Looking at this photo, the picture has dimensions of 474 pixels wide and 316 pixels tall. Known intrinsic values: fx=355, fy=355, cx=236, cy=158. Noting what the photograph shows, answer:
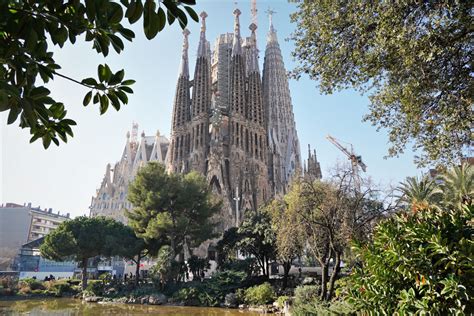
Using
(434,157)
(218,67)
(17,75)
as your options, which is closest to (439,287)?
(434,157)

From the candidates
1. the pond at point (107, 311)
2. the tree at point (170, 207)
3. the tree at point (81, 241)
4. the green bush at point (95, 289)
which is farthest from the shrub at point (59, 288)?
the pond at point (107, 311)

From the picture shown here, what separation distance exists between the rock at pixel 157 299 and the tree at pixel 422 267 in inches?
699

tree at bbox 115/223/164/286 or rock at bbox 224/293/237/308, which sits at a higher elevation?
tree at bbox 115/223/164/286

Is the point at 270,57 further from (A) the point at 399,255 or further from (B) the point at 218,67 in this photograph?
(A) the point at 399,255

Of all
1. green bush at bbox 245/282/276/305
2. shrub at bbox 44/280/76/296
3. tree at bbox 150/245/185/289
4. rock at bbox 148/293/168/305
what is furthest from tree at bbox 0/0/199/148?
shrub at bbox 44/280/76/296

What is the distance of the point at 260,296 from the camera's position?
1975 cm

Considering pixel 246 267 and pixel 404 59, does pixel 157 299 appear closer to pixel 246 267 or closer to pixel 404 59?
pixel 246 267

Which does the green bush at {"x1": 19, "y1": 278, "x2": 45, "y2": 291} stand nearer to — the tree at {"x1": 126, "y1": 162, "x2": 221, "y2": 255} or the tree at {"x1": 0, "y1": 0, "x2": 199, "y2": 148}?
the tree at {"x1": 126, "y1": 162, "x2": 221, "y2": 255}

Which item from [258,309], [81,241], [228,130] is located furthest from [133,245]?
[228,130]

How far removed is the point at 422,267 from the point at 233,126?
50056mm

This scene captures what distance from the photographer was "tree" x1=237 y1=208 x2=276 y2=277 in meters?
24.5

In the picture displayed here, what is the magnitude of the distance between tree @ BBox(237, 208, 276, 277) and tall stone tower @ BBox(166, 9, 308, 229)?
66.5ft

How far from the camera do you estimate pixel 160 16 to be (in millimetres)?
2273

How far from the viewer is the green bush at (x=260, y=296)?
778 inches
